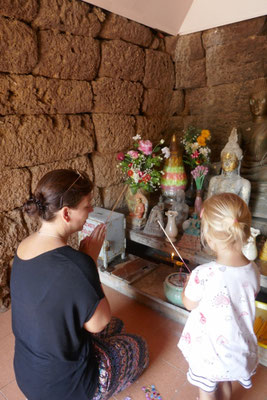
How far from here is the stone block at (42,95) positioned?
6.46 feet

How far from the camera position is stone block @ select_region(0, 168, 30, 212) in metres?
2.07

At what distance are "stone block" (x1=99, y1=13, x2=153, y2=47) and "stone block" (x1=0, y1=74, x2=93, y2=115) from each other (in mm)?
527

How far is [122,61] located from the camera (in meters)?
2.71

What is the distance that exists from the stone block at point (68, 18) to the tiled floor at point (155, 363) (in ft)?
7.33

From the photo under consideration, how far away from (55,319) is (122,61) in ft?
8.10

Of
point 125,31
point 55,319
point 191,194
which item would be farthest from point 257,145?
point 55,319

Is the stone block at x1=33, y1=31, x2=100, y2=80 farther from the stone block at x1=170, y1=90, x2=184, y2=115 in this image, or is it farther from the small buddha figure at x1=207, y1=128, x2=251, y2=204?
the small buddha figure at x1=207, y1=128, x2=251, y2=204

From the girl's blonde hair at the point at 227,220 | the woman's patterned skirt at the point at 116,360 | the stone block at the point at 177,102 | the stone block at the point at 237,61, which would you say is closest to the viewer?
the girl's blonde hair at the point at 227,220

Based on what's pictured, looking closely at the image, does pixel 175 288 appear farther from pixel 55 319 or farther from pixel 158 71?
pixel 158 71

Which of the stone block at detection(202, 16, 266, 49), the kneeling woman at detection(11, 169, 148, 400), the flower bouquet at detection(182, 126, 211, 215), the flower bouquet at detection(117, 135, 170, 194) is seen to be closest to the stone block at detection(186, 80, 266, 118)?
the stone block at detection(202, 16, 266, 49)

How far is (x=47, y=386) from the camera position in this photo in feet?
3.69

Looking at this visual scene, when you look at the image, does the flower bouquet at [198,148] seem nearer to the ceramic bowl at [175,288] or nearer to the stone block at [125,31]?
the stone block at [125,31]

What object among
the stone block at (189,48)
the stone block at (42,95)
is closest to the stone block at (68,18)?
the stone block at (42,95)

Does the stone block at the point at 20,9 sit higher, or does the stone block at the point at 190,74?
the stone block at the point at 20,9
